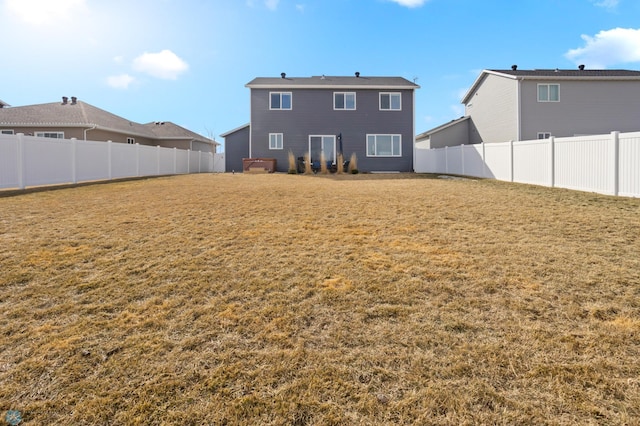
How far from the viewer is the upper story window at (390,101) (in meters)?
22.2

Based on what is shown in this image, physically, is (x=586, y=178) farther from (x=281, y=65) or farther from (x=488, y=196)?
(x=281, y=65)

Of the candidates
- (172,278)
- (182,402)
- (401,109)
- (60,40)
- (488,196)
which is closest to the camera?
(182,402)

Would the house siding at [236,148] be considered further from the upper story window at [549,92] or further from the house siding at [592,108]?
the house siding at [592,108]

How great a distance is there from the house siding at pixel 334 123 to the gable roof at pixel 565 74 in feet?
19.0

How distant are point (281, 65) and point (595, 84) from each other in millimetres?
19062

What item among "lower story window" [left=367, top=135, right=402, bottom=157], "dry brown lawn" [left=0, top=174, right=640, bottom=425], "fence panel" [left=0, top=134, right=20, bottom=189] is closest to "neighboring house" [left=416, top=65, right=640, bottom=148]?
"lower story window" [left=367, top=135, right=402, bottom=157]

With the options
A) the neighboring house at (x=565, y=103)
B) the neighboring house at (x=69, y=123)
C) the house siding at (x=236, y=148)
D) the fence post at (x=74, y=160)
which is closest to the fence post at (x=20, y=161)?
the fence post at (x=74, y=160)

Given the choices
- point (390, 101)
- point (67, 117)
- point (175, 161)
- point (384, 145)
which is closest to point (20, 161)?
point (175, 161)

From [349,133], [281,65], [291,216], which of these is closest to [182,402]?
[291,216]

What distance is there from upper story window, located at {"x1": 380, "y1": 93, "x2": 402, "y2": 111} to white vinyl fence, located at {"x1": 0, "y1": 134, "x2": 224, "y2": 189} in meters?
13.3

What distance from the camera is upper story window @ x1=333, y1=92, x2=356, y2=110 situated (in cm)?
2223

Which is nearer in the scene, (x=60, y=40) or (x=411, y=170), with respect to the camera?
(x=60, y=40)

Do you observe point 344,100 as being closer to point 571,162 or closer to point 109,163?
point 109,163

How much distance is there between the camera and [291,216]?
6785 mm
